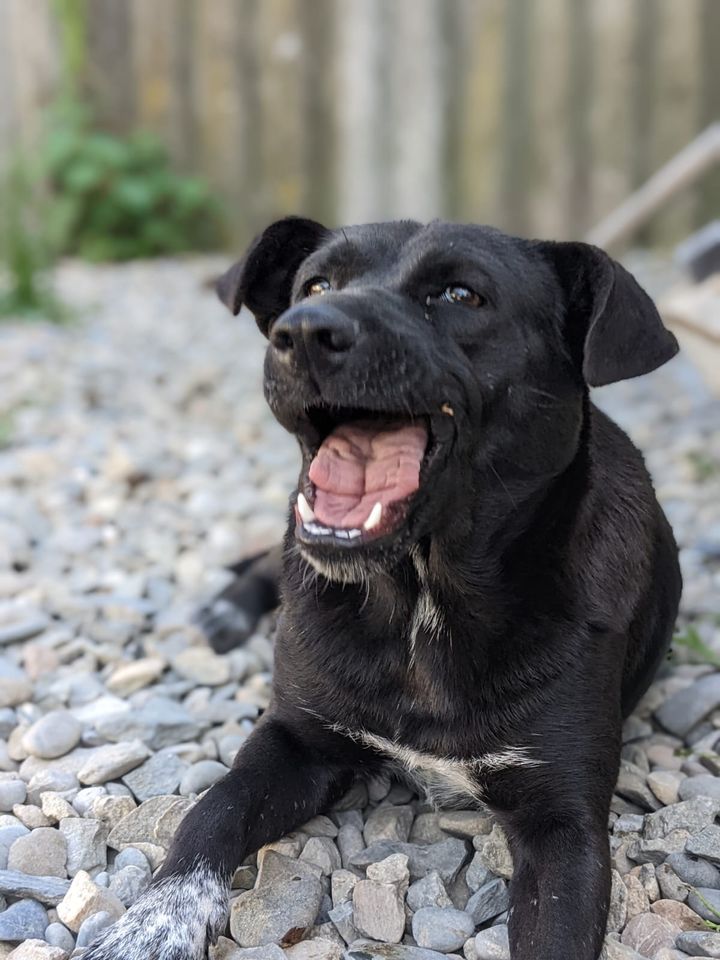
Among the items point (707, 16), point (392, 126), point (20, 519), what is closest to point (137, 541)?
point (20, 519)

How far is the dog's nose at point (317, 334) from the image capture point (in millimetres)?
1974

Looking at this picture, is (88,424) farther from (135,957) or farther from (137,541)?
(135,957)

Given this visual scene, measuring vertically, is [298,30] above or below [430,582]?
below

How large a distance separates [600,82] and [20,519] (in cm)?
608

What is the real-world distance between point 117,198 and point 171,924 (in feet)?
29.3

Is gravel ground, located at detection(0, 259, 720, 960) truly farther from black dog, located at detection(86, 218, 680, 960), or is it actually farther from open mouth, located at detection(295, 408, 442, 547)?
open mouth, located at detection(295, 408, 442, 547)

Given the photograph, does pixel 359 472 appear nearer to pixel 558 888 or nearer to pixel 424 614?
pixel 424 614

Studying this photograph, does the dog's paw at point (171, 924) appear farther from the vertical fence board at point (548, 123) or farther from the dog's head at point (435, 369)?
the vertical fence board at point (548, 123)

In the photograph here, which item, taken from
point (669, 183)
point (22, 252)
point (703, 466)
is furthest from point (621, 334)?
point (22, 252)

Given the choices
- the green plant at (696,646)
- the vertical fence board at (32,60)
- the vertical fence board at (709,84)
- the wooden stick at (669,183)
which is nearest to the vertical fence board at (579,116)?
the vertical fence board at (709,84)

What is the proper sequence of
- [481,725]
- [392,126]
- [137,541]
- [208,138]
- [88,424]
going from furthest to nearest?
[208,138] → [392,126] → [88,424] → [137,541] → [481,725]

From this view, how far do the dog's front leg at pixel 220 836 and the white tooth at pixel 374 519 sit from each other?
24.7 inches

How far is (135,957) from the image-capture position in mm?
1993

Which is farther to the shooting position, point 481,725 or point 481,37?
point 481,37
